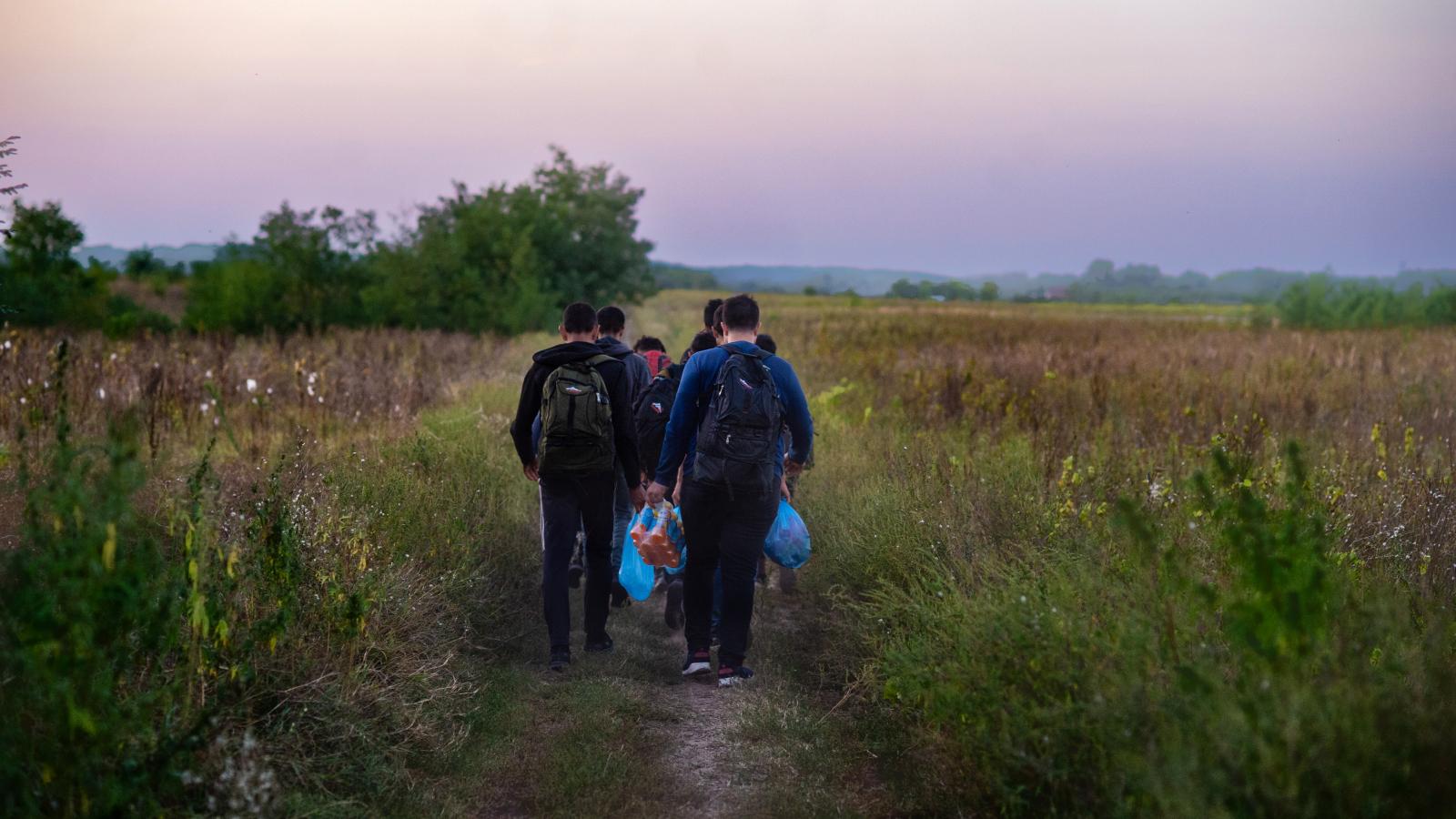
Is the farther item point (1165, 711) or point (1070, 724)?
point (1070, 724)

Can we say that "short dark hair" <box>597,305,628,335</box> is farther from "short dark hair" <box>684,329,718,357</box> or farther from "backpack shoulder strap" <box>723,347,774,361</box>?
"backpack shoulder strap" <box>723,347,774,361</box>

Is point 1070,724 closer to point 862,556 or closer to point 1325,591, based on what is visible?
point 1325,591

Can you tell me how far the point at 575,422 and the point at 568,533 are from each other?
28.9 inches

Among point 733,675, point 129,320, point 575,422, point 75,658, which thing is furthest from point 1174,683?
point 129,320

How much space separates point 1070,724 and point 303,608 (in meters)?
3.30

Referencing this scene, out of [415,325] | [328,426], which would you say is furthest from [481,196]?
[328,426]

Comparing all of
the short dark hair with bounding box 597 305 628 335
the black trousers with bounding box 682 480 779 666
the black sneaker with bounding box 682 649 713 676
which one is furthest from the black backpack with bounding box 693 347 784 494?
the short dark hair with bounding box 597 305 628 335

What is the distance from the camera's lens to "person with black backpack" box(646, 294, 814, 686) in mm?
5770

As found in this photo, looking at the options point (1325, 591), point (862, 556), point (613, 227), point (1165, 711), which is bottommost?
point (862, 556)

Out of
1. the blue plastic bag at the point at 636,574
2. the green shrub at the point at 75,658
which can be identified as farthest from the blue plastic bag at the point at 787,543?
the green shrub at the point at 75,658

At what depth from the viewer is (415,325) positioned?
2798 centimetres

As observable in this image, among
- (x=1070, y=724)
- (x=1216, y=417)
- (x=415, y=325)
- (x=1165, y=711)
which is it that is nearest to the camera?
(x=1165, y=711)

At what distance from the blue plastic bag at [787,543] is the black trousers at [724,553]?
20 cm

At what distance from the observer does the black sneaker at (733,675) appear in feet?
20.2
